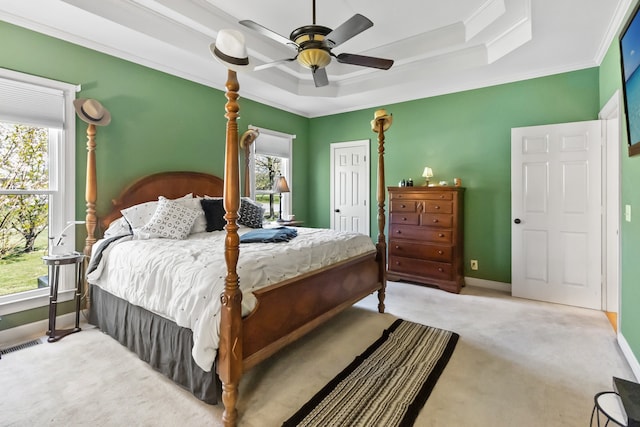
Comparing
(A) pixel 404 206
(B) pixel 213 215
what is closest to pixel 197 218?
(B) pixel 213 215

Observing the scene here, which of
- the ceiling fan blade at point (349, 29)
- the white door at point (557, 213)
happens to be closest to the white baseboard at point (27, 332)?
the ceiling fan blade at point (349, 29)

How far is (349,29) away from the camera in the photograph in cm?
218

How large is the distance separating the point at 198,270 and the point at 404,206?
10.6ft

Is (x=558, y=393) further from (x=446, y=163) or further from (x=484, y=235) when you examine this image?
(x=446, y=163)

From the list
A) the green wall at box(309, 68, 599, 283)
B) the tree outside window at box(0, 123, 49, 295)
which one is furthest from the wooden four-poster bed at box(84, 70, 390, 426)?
the green wall at box(309, 68, 599, 283)

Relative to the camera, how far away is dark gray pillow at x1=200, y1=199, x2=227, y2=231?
3432 mm

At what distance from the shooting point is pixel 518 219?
12.8ft

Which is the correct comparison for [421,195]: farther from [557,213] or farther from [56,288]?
[56,288]

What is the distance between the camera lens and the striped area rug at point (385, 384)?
1.77 m

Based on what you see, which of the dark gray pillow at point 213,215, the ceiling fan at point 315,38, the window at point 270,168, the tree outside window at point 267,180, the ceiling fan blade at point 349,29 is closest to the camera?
the ceiling fan blade at point 349,29

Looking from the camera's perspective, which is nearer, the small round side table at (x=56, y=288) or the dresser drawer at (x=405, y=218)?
the small round side table at (x=56, y=288)

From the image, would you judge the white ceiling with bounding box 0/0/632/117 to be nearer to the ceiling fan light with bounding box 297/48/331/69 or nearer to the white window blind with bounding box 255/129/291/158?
the white window blind with bounding box 255/129/291/158

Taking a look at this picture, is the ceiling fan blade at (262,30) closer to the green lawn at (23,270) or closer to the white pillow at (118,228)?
the white pillow at (118,228)

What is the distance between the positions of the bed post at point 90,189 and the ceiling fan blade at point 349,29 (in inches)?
95.1
